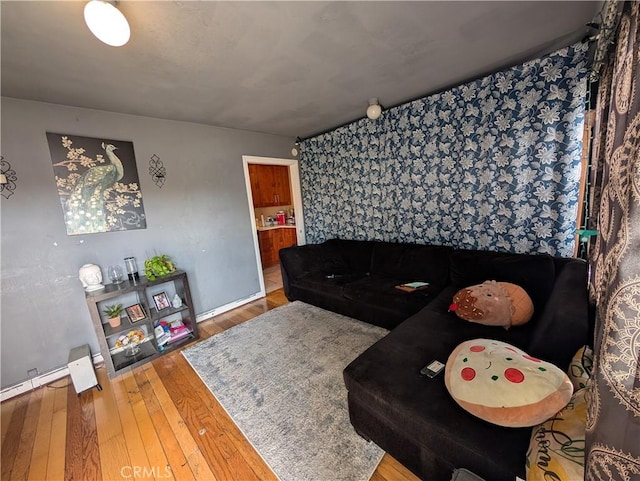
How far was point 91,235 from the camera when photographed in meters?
2.22

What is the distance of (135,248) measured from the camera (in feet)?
8.09

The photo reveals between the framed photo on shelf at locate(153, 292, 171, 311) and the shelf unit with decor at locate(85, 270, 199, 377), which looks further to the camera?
the framed photo on shelf at locate(153, 292, 171, 311)

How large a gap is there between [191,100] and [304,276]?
2.27m

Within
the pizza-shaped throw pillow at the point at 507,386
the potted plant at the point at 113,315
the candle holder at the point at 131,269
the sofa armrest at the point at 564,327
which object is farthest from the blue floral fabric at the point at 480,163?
the potted plant at the point at 113,315

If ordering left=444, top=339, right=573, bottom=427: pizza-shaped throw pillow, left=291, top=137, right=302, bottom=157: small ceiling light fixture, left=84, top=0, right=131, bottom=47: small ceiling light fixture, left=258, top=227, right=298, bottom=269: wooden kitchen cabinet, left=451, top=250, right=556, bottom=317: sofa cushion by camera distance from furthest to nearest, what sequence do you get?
left=258, top=227, right=298, bottom=269: wooden kitchen cabinet
left=291, top=137, right=302, bottom=157: small ceiling light fixture
left=451, top=250, right=556, bottom=317: sofa cushion
left=84, top=0, right=131, bottom=47: small ceiling light fixture
left=444, top=339, right=573, bottom=427: pizza-shaped throw pillow

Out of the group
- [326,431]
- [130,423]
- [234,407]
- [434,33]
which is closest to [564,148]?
[434,33]

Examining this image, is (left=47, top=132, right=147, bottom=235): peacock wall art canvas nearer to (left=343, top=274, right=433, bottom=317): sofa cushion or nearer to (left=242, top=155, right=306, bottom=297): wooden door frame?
(left=242, top=155, right=306, bottom=297): wooden door frame

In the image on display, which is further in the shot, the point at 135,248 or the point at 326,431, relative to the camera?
the point at 135,248

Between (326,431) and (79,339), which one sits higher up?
(79,339)

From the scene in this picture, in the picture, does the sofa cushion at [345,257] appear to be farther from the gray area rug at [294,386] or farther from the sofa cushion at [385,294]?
the gray area rug at [294,386]

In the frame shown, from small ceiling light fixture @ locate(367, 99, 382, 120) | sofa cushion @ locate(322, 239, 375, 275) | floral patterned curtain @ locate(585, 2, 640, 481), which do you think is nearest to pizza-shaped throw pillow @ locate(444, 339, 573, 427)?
floral patterned curtain @ locate(585, 2, 640, 481)

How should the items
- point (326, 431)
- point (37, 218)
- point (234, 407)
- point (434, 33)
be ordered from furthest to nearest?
point (37, 218), point (234, 407), point (434, 33), point (326, 431)

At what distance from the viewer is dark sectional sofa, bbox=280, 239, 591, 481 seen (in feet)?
3.03

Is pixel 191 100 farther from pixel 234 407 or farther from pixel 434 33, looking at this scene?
pixel 234 407
